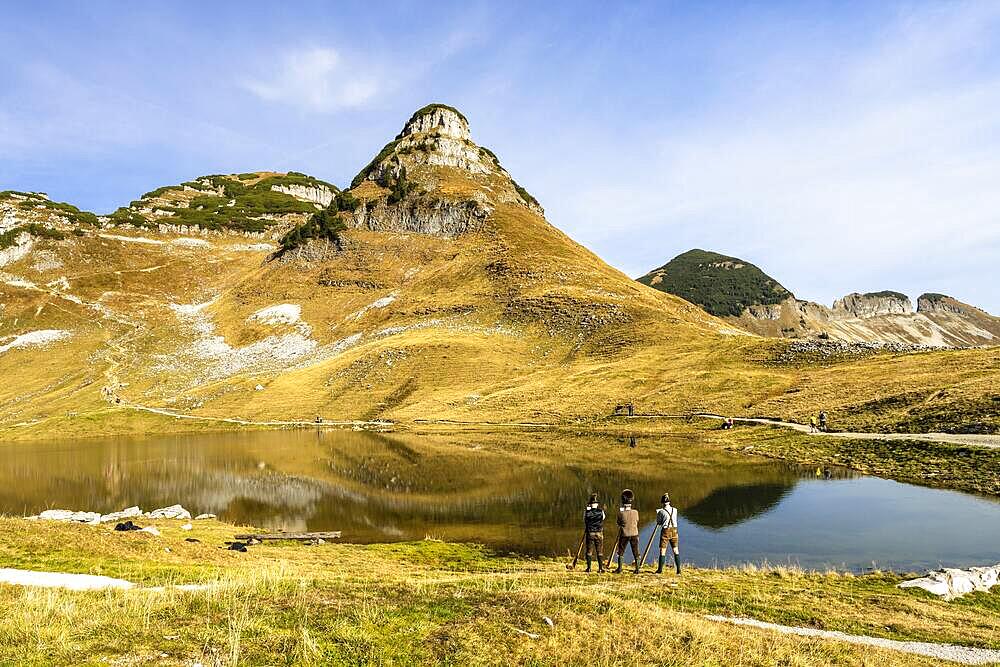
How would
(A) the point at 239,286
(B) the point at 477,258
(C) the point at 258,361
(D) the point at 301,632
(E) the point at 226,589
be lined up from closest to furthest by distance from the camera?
(D) the point at 301,632
(E) the point at 226,589
(C) the point at 258,361
(B) the point at 477,258
(A) the point at 239,286

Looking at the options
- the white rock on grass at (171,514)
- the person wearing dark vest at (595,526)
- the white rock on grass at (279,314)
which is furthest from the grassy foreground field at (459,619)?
the white rock on grass at (279,314)

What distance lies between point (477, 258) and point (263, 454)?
101 m

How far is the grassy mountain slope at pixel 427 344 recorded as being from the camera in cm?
7325

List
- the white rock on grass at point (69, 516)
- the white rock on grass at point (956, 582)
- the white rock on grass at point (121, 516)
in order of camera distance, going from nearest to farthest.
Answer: the white rock on grass at point (956, 582) → the white rock on grass at point (69, 516) → the white rock on grass at point (121, 516)

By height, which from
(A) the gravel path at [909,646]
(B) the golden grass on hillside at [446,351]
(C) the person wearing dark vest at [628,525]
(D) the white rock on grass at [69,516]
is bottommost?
(D) the white rock on grass at [69,516]

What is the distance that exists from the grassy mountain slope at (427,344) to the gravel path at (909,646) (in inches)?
1778

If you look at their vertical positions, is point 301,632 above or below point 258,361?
below

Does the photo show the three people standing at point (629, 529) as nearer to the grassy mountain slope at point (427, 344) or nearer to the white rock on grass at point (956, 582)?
the white rock on grass at point (956, 582)

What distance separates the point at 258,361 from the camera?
444ft

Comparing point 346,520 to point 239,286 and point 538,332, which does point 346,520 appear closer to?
point 538,332

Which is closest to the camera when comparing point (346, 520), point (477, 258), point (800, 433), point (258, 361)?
point (346, 520)

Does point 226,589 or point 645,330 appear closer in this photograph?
point 226,589

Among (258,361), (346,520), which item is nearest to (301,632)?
(346,520)

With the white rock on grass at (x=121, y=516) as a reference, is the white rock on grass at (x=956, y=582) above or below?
above
